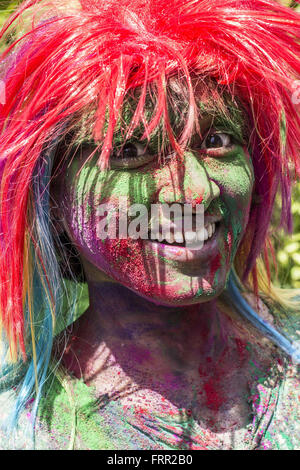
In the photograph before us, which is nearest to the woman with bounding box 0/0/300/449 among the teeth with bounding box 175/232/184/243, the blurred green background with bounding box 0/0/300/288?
the teeth with bounding box 175/232/184/243

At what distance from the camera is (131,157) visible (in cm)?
133

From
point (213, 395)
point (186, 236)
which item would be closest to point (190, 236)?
point (186, 236)

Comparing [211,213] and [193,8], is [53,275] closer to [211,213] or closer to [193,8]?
[211,213]

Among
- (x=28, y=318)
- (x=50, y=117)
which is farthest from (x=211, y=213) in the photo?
(x=28, y=318)

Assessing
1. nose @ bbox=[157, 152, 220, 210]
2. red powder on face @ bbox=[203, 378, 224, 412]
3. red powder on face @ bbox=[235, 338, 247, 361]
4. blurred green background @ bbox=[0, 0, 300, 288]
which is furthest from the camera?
A: blurred green background @ bbox=[0, 0, 300, 288]

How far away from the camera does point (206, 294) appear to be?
1370mm

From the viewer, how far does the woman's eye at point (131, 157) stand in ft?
4.34

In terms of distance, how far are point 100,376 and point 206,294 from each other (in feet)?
1.18

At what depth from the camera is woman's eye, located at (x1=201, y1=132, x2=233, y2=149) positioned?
139cm

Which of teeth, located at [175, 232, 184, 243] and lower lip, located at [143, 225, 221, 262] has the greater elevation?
teeth, located at [175, 232, 184, 243]

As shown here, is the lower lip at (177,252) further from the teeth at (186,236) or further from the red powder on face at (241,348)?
the red powder on face at (241,348)

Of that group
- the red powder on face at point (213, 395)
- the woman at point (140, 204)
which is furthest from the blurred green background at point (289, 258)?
the red powder on face at point (213, 395)

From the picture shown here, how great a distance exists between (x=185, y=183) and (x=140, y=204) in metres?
0.10

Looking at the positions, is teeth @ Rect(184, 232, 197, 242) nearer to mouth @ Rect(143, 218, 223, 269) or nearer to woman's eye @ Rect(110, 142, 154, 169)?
mouth @ Rect(143, 218, 223, 269)
